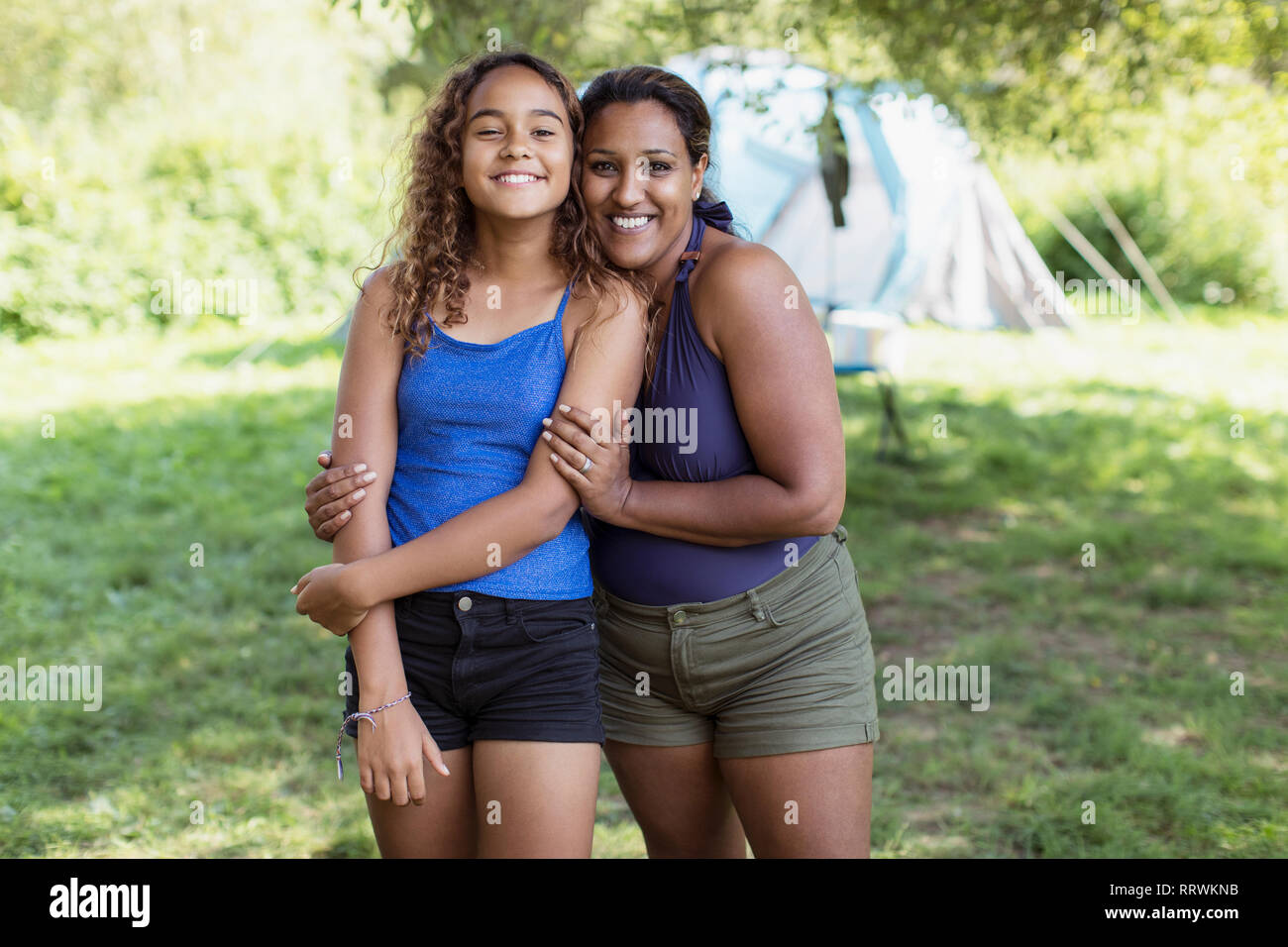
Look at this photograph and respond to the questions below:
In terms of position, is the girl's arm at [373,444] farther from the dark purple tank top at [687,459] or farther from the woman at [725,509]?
the dark purple tank top at [687,459]

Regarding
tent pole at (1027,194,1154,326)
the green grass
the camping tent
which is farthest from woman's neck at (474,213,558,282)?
tent pole at (1027,194,1154,326)

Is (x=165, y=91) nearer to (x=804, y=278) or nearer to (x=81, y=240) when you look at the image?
(x=81, y=240)

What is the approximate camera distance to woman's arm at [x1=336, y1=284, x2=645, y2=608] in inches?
73.7

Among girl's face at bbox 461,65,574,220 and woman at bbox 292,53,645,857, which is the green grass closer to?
woman at bbox 292,53,645,857

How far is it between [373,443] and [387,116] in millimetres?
11783

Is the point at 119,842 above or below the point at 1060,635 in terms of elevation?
below

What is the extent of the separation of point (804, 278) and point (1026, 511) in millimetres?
4570

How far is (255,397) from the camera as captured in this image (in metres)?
9.84

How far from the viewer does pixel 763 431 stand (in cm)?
199

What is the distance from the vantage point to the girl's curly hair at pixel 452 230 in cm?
199

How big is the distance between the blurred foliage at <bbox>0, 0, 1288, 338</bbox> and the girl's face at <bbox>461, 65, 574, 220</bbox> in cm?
25

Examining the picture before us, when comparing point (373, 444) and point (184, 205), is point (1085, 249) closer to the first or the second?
point (184, 205)

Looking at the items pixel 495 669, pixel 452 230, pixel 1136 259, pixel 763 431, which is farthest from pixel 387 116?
pixel 495 669
